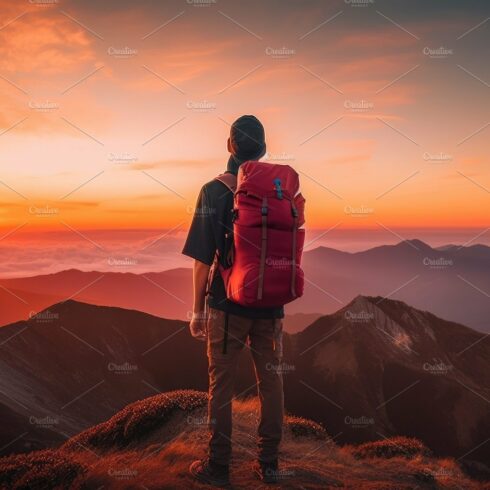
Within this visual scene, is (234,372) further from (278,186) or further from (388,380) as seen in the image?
(388,380)

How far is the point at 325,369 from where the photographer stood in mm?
65375

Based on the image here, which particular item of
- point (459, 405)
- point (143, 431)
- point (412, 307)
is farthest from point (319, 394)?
point (143, 431)

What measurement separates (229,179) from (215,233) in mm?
706

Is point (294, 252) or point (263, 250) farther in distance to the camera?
point (294, 252)

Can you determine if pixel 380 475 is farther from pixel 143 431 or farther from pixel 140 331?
pixel 140 331

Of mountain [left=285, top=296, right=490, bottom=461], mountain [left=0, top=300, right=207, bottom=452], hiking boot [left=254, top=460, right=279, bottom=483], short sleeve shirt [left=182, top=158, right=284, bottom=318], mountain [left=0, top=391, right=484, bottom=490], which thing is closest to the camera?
short sleeve shirt [left=182, top=158, right=284, bottom=318]

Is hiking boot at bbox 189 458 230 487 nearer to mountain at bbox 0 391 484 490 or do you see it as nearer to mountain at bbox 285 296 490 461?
mountain at bbox 0 391 484 490

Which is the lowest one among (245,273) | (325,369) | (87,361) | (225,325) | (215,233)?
(87,361)

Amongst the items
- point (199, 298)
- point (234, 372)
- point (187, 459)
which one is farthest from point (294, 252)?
point (187, 459)

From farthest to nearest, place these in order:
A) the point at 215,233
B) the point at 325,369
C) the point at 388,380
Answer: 1. the point at 325,369
2. the point at 388,380
3. the point at 215,233

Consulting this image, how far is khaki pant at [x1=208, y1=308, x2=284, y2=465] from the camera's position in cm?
645

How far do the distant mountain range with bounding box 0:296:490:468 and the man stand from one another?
46.3 metres

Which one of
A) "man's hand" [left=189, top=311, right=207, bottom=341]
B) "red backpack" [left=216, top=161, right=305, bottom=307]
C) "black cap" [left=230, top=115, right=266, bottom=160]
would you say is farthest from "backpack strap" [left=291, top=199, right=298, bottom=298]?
"man's hand" [left=189, top=311, right=207, bottom=341]

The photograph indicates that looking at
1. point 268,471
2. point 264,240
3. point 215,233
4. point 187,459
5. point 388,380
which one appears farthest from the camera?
point 388,380
